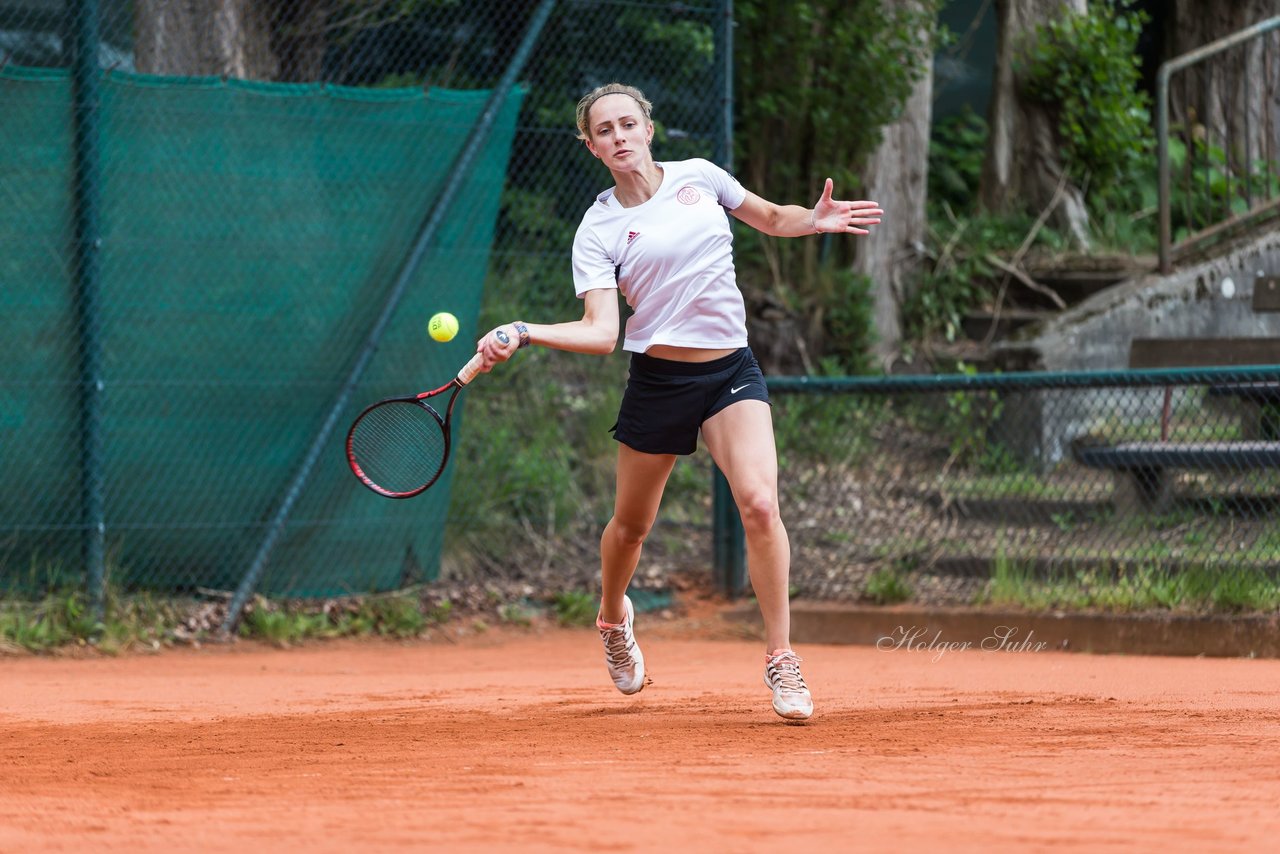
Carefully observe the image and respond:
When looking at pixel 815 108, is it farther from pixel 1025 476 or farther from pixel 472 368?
pixel 472 368

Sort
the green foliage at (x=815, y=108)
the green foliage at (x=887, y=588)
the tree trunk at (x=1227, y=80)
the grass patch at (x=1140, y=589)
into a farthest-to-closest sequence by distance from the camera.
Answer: the tree trunk at (x=1227, y=80)
the green foliage at (x=815, y=108)
the green foliage at (x=887, y=588)
the grass patch at (x=1140, y=589)

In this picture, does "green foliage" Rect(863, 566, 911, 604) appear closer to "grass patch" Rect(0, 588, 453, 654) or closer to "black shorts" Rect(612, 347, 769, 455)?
"grass patch" Rect(0, 588, 453, 654)

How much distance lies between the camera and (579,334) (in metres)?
4.58

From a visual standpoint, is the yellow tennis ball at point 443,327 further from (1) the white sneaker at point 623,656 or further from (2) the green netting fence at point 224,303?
(2) the green netting fence at point 224,303

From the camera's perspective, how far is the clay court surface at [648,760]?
3.06 meters

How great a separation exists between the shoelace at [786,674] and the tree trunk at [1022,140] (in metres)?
7.89

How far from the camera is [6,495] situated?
7004mm

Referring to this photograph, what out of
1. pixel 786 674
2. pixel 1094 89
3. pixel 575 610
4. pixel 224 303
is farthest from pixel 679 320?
pixel 1094 89

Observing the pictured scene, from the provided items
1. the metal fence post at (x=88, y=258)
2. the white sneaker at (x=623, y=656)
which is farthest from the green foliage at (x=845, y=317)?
the white sneaker at (x=623, y=656)

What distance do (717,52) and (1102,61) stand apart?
14.0 feet

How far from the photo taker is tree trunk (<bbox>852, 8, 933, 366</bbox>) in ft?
36.5

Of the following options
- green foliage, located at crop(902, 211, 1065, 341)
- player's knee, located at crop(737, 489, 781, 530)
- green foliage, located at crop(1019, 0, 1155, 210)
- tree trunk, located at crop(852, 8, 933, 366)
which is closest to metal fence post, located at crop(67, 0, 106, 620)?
player's knee, located at crop(737, 489, 781, 530)

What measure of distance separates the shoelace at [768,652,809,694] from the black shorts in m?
0.74

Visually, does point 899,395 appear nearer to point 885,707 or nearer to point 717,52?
point 717,52
